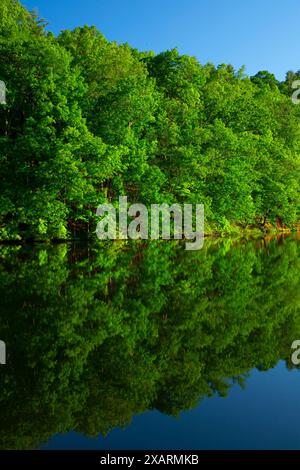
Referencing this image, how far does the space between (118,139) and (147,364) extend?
82.7 ft

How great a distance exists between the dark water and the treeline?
13.7 metres

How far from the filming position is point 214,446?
432 cm

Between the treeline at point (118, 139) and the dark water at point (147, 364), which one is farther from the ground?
the treeline at point (118, 139)

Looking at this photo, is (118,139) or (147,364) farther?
(118,139)

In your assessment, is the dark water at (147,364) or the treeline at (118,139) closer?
the dark water at (147,364)

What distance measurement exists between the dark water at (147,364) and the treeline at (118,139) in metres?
13.7

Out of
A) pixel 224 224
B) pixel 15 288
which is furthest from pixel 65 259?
pixel 224 224

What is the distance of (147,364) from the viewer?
664 cm

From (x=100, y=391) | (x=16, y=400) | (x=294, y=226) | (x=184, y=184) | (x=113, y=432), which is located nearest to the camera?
(x=113, y=432)

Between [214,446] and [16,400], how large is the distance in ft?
6.81

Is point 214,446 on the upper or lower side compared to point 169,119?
lower

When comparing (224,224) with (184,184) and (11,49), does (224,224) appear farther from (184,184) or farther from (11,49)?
(11,49)

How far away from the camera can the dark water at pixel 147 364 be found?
4.64m

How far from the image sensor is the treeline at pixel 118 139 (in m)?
26.5
